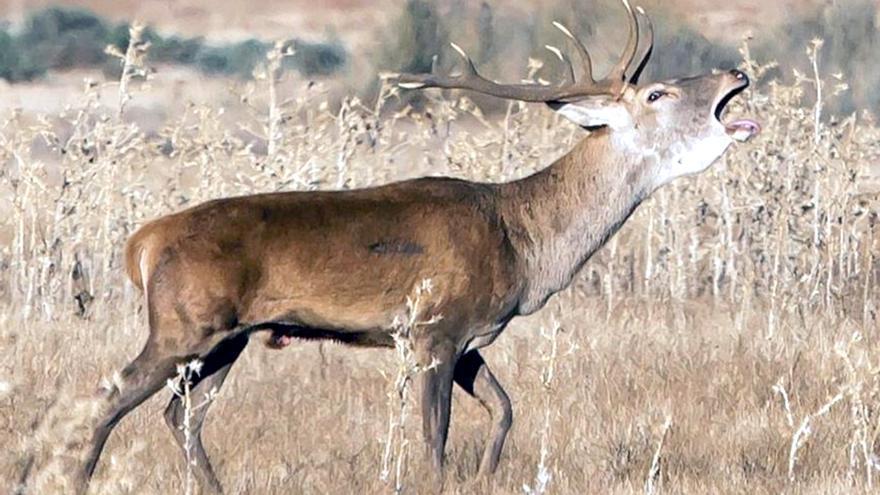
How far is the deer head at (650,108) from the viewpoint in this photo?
1058 cm

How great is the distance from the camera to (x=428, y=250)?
386 inches

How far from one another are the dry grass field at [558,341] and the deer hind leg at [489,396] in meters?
0.16

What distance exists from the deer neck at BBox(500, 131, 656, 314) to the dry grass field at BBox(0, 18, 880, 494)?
1.27 feet

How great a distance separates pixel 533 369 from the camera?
11.8 metres

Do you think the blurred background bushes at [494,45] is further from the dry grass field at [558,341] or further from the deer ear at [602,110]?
the deer ear at [602,110]

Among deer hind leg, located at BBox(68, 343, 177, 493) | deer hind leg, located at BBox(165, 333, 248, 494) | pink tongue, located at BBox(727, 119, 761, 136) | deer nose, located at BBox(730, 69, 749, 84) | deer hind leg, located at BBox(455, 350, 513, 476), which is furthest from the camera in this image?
deer nose, located at BBox(730, 69, 749, 84)

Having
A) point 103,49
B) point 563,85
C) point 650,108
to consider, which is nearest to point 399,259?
point 563,85

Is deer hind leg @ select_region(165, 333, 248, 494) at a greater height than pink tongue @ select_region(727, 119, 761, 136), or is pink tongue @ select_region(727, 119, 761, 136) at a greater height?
pink tongue @ select_region(727, 119, 761, 136)

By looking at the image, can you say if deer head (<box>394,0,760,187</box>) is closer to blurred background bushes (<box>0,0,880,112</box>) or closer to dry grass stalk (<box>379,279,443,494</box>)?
dry grass stalk (<box>379,279,443,494</box>)

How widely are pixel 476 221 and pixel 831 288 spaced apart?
4100mm

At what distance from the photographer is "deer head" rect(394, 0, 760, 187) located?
10.6 m

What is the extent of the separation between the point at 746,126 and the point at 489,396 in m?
1.66

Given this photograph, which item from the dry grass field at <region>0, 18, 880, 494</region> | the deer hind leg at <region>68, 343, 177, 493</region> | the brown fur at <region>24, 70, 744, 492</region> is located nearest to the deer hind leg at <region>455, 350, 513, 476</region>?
the brown fur at <region>24, 70, 744, 492</region>

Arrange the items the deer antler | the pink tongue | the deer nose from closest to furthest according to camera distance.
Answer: the pink tongue < the deer antler < the deer nose
